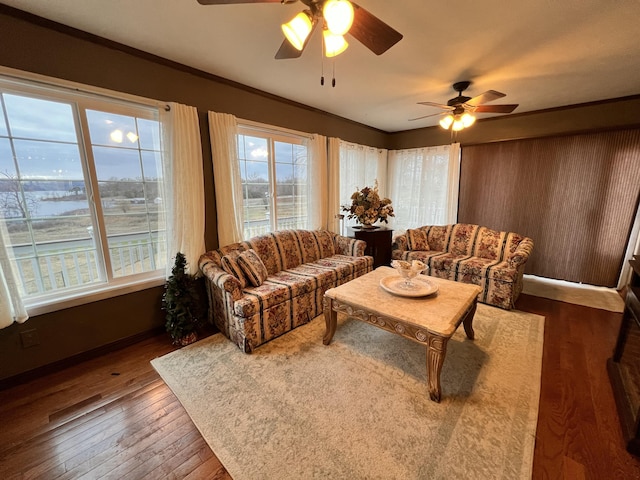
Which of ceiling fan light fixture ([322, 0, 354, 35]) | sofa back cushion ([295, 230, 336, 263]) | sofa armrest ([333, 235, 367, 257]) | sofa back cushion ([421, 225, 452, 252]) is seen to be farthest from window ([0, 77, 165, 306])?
sofa back cushion ([421, 225, 452, 252])

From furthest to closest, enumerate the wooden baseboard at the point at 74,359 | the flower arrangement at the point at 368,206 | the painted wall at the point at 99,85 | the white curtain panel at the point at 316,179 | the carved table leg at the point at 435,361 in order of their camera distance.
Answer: the flower arrangement at the point at 368,206 → the white curtain panel at the point at 316,179 → the wooden baseboard at the point at 74,359 → the painted wall at the point at 99,85 → the carved table leg at the point at 435,361

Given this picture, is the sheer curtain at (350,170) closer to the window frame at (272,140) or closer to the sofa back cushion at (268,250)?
the window frame at (272,140)

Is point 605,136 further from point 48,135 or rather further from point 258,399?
point 48,135

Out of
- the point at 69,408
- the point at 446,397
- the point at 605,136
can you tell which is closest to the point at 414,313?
the point at 446,397

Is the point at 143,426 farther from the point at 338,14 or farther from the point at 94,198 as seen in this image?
the point at 338,14

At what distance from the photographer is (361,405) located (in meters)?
1.74

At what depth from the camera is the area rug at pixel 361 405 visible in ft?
4.53

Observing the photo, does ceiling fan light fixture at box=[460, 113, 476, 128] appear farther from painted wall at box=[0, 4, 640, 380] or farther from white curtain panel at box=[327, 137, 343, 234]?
painted wall at box=[0, 4, 640, 380]

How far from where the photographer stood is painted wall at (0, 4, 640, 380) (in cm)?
187

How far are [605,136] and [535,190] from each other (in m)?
0.96

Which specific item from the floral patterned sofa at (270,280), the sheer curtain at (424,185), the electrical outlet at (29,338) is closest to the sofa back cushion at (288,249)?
the floral patterned sofa at (270,280)

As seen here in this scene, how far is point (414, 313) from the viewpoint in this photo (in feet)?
6.21

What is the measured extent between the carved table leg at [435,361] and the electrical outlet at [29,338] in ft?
9.61

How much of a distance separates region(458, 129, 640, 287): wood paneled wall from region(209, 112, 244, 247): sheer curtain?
153 inches
